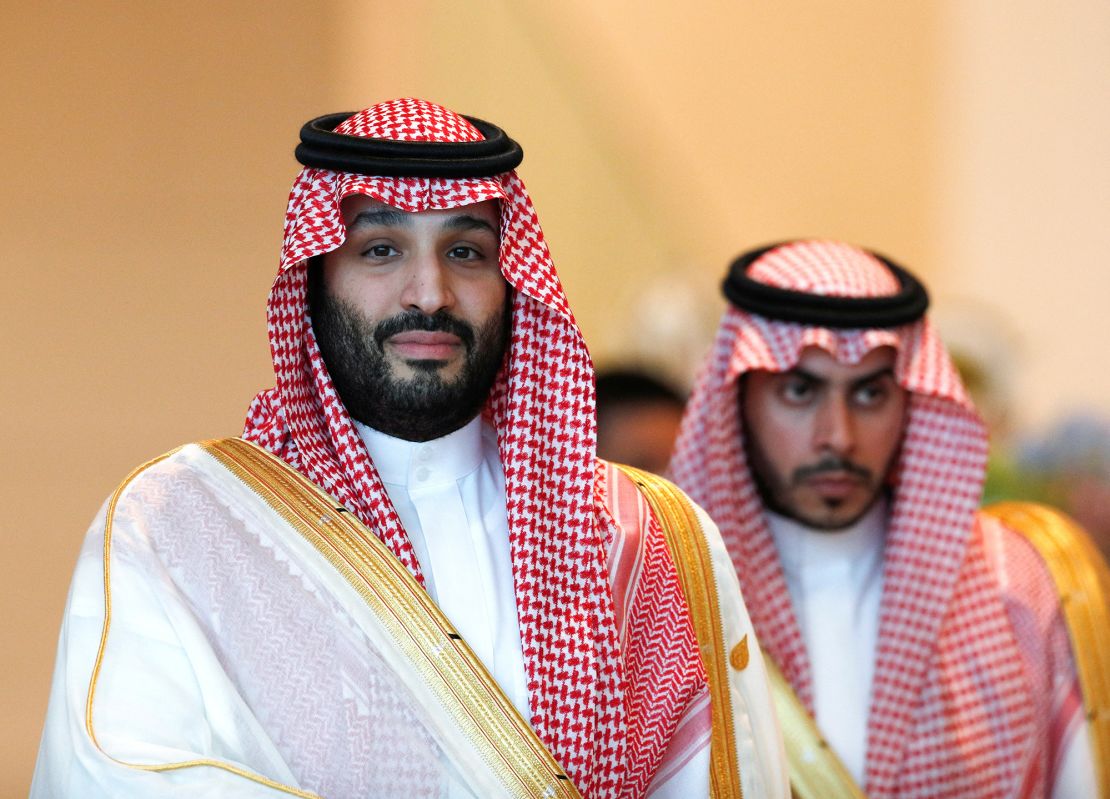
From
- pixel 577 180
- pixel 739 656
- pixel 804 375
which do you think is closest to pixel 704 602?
pixel 739 656

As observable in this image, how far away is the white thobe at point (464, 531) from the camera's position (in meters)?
2.44

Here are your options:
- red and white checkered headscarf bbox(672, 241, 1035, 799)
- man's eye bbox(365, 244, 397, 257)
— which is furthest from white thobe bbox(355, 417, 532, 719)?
red and white checkered headscarf bbox(672, 241, 1035, 799)

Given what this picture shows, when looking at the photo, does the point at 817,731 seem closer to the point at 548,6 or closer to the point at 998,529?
the point at 998,529

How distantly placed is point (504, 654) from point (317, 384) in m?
0.50

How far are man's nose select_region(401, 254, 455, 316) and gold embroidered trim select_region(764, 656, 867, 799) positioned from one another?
1.13 m

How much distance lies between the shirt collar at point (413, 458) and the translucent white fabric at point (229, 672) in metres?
0.23

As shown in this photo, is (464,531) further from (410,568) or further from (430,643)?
(430,643)

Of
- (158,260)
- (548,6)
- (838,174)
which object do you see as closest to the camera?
(158,260)

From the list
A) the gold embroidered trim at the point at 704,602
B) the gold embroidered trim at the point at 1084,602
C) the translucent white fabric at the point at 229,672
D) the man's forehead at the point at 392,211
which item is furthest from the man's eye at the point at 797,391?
the translucent white fabric at the point at 229,672

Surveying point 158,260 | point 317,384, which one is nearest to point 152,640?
point 317,384

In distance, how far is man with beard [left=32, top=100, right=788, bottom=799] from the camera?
7.28 ft

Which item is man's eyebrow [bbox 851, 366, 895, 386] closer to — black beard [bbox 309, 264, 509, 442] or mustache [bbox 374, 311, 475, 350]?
black beard [bbox 309, 264, 509, 442]

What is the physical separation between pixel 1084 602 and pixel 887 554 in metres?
0.42

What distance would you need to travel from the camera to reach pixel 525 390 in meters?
2.62
